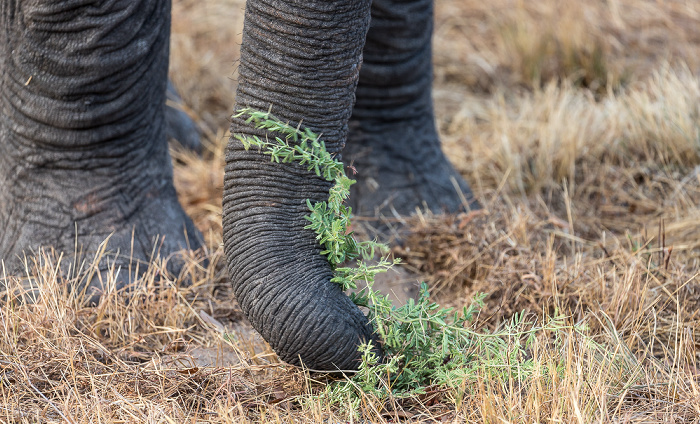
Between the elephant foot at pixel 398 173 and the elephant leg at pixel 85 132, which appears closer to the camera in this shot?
the elephant leg at pixel 85 132

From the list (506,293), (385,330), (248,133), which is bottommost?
(506,293)

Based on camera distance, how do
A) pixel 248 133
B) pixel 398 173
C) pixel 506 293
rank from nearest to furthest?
1. pixel 248 133
2. pixel 506 293
3. pixel 398 173

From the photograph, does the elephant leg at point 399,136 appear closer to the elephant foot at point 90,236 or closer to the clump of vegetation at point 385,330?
the elephant foot at point 90,236

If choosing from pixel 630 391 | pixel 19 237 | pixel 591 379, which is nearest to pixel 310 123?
pixel 591 379

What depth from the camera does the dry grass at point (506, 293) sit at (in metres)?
1.74

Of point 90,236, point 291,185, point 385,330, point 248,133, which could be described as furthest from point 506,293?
point 90,236

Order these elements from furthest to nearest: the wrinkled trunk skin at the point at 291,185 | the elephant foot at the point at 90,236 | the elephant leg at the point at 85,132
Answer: the elephant foot at the point at 90,236 < the elephant leg at the point at 85,132 < the wrinkled trunk skin at the point at 291,185

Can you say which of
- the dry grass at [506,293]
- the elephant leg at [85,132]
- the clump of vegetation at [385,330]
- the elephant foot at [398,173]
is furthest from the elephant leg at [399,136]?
the clump of vegetation at [385,330]

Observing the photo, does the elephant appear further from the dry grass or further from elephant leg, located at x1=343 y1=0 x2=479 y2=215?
the dry grass

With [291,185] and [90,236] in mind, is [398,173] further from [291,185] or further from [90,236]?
[291,185]

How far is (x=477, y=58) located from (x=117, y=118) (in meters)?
2.94

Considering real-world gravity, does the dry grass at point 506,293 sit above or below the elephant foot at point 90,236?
below

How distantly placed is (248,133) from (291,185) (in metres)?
0.14

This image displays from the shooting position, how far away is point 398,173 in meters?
3.04
